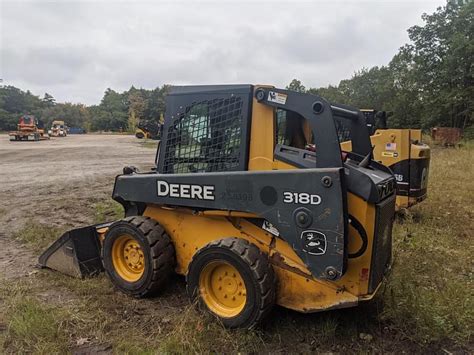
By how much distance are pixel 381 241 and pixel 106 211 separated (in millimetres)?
5847

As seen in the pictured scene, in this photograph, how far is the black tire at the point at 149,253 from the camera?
3857 millimetres

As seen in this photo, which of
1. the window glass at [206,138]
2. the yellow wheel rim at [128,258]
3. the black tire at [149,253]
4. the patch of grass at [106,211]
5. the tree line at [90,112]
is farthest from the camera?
the tree line at [90,112]

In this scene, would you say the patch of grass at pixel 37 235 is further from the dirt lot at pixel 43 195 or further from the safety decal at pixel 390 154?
the safety decal at pixel 390 154

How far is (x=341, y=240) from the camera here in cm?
299

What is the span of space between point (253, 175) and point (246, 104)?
0.65 m

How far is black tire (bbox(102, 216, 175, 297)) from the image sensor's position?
3.86 metres

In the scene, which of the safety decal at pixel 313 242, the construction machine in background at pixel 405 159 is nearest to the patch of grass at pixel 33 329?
the safety decal at pixel 313 242

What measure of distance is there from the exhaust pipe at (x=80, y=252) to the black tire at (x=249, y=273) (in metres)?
1.70

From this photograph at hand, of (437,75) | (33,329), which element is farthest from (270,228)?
(437,75)

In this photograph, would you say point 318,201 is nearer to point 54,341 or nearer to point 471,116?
point 54,341

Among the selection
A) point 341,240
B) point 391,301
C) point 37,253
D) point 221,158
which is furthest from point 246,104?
point 37,253

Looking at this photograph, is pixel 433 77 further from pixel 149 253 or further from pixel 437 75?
pixel 149 253

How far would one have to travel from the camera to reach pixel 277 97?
11.2 ft

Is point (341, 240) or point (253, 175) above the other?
point (253, 175)
